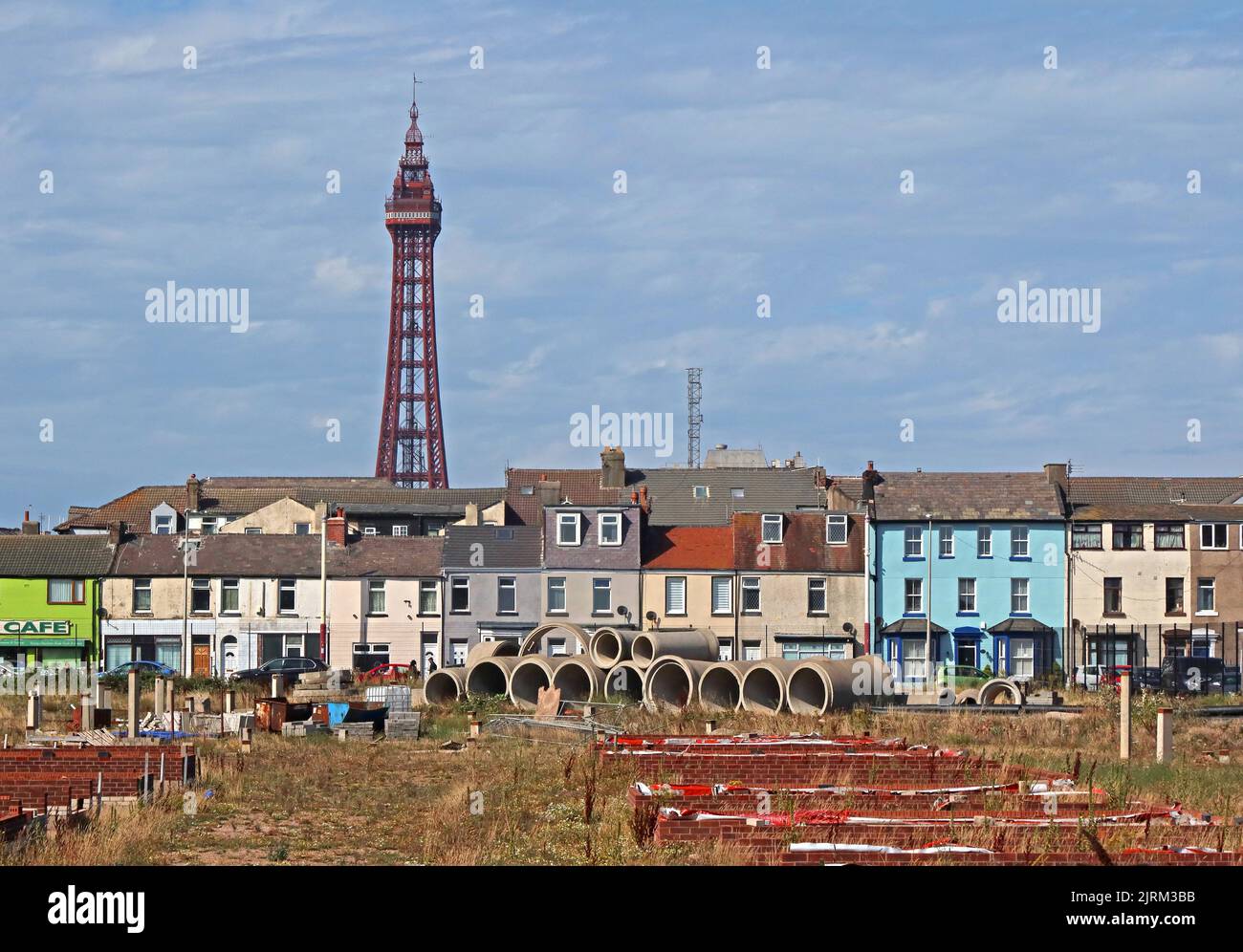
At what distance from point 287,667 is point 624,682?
61.8ft

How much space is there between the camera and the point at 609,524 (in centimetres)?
6338

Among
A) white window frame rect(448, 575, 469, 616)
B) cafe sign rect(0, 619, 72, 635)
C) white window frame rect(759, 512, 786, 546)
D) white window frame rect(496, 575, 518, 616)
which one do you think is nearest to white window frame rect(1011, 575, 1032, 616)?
white window frame rect(759, 512, 786, 546)

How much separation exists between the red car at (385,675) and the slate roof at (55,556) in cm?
1182

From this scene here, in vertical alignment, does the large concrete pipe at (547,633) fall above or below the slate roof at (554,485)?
below

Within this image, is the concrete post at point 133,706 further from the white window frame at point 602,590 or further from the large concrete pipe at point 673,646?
the white window frame at point 602,590

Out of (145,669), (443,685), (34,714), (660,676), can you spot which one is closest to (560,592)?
(145,669)

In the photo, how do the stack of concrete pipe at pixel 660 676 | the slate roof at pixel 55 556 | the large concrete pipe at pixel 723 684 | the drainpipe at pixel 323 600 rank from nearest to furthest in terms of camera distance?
the stack of concrete pipe at pixel 660 676
the large concrete pipe at pixel 723 684
the drainpipe at pixel 323 600
the slate roof at pixel 55 556

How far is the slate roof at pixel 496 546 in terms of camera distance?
209ft

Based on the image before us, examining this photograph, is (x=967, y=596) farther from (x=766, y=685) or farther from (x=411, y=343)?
(x=411, y=343)

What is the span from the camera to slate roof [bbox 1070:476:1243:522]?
6391 centimetres

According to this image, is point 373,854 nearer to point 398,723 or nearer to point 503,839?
point 503,839

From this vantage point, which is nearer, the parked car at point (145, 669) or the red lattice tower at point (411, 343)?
the parked car at point (145, 669)

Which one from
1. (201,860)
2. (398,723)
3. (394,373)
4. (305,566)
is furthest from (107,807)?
(394,373)

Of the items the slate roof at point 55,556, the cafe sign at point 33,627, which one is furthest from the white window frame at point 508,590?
the cafe sign at point 33,627
